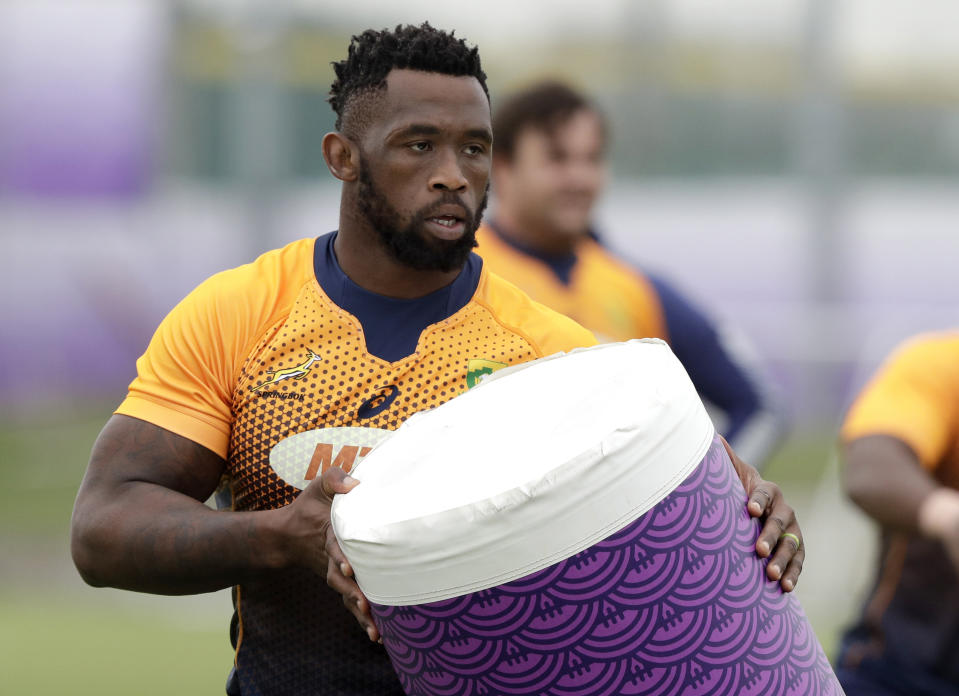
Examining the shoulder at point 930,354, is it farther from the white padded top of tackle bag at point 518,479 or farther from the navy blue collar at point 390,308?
the white padded top of tackle bag at point 518,479

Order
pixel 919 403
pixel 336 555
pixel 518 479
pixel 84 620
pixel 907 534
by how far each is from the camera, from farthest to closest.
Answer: pixel 84 620 → pixel 919 403 → pixel 907 534 → pixel 336 555 → pixel 518 479

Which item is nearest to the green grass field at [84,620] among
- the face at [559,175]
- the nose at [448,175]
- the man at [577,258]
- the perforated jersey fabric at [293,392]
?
the man at [577,258]

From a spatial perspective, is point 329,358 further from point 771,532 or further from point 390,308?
point 771,532

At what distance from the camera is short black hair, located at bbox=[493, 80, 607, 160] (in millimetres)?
4609

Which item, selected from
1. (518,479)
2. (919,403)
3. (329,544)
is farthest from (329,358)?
(919,403)

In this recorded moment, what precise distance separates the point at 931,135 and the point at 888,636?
1224 cm

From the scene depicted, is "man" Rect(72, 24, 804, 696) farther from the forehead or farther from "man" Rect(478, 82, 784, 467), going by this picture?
"man" Rect(478, 82, 784, 467)

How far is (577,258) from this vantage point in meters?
4.70

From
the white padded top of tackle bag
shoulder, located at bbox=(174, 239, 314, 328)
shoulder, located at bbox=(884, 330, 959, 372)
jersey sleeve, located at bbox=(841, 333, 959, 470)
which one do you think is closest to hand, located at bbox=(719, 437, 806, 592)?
the white padded top of tackle bag

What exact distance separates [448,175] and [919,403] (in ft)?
5.41

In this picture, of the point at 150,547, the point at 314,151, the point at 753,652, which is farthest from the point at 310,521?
the point at 314,151

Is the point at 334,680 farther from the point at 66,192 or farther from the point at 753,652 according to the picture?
the point at 66,192

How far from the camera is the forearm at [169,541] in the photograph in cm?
207

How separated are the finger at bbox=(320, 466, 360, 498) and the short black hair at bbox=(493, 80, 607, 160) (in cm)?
279
